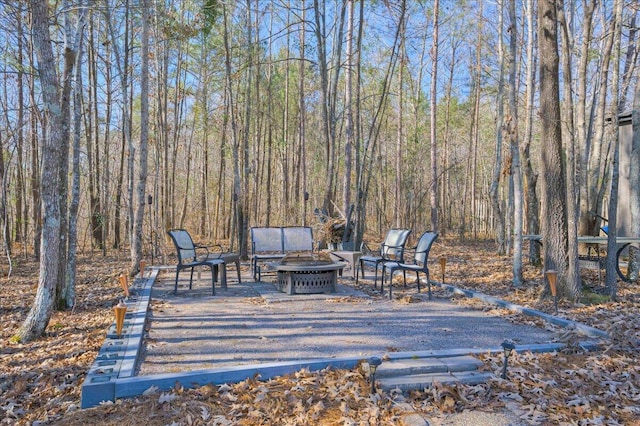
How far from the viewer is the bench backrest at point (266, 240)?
6.84m

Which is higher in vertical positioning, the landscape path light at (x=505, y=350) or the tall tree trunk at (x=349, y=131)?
the tall tree trunk at (x=349, y=131)

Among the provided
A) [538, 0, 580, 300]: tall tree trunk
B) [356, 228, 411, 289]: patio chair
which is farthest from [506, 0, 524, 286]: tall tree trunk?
[356, 228, 411, 289]: patio chair

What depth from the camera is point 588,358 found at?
3.16 meters

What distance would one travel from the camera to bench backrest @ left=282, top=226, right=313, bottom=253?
703 centimetres

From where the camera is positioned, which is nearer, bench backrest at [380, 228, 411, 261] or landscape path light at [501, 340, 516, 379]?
landscape path light at [501, 340, 516, 379]

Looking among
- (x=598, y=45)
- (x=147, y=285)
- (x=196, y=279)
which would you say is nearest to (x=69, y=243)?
(x=147, y=285)

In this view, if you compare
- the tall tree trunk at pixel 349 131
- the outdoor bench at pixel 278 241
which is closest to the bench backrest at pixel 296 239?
the outdoor bench at pixel 278 241

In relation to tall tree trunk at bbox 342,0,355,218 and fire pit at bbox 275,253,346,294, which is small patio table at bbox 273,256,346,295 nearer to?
fire pit at bbox 275,253,346,294

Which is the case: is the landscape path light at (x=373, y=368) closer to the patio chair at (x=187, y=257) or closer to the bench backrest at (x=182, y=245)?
the patio chair at (x=187, y=257)

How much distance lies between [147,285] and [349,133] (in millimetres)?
5597

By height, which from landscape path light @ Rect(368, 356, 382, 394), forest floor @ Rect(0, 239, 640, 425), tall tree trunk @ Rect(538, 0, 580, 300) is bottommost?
forest floor @ Rect(0, 239, 640, 425)

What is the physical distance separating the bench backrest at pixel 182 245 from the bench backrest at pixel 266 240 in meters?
0.99

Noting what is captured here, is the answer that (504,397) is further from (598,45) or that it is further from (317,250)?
(598,45)

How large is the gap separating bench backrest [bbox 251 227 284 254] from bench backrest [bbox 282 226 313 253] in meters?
0.09
